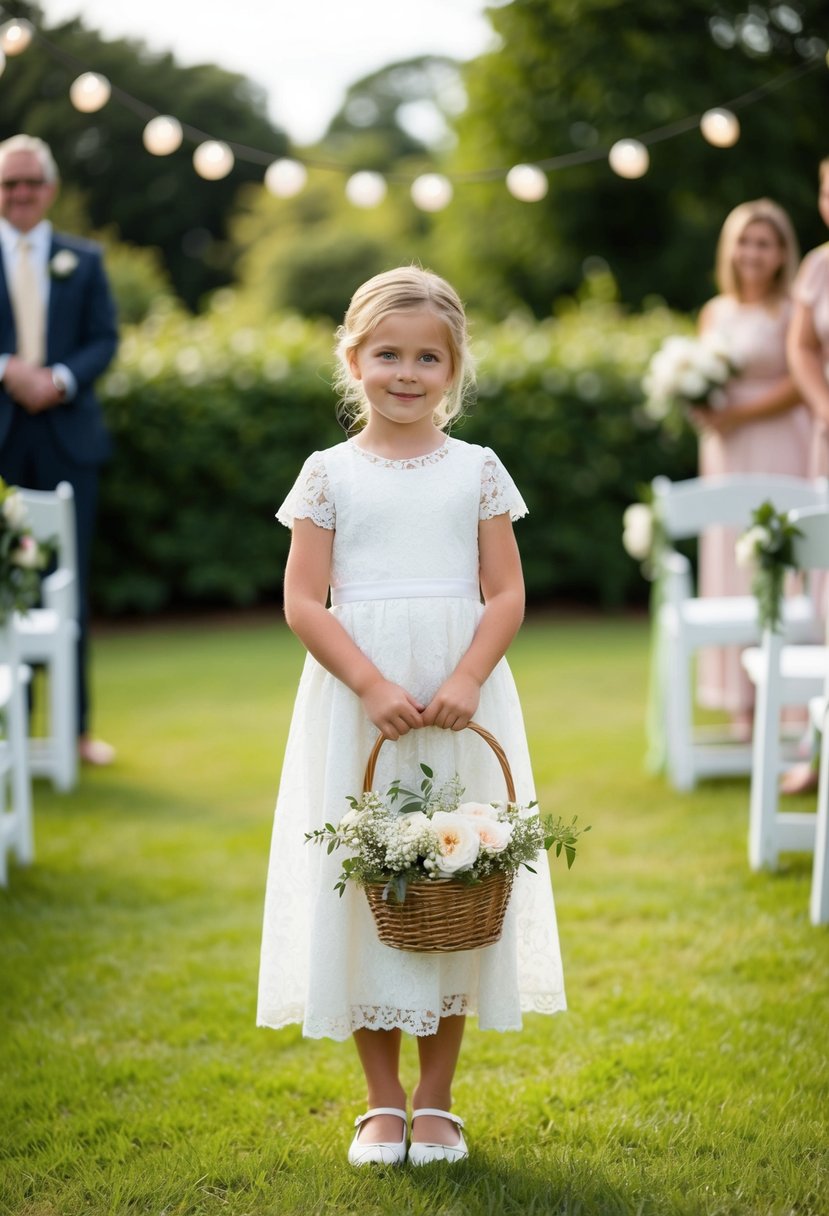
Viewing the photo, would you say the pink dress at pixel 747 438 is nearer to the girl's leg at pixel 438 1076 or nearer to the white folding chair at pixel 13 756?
the white folding chair at pixel 13 756

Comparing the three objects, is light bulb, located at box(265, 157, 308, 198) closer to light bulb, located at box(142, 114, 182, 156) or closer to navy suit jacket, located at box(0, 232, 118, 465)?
light bulb, located at box(142, 114, 182, 156)

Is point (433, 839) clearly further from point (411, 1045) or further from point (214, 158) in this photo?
point (214, 158)

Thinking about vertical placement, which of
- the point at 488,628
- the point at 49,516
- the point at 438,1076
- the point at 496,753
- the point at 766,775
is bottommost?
the point at 438,1076

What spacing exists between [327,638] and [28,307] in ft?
12.7

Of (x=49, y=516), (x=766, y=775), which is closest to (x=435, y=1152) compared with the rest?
(x=766, y=775)

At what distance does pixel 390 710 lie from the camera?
2473mm

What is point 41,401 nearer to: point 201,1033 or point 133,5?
point 201,1033

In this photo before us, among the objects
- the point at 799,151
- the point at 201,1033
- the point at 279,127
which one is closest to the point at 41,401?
the point at 201,1033

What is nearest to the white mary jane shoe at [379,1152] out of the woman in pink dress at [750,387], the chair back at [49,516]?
the chair back at [49,516]

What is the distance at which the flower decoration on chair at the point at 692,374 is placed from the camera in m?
6.19

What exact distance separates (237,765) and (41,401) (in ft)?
5.90

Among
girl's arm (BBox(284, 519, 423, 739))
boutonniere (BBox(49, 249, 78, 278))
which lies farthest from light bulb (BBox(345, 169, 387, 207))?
girl's arm (BBox(284, 519, 423, 739))

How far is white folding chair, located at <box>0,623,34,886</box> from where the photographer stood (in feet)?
14.3

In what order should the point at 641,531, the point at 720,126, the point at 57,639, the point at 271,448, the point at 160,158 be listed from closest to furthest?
the point at 57,639
the point at 641,531
the point at 720,126
the point at 271,448
the point at 160,158
